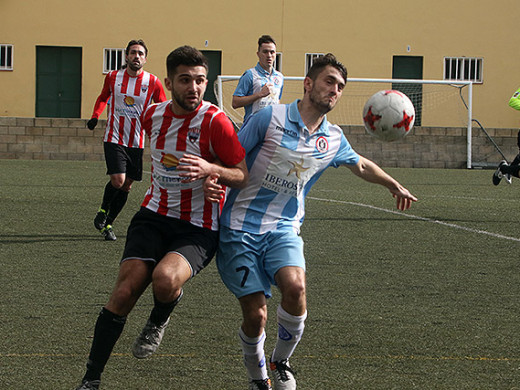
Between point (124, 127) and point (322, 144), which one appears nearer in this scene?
point (322, 144)

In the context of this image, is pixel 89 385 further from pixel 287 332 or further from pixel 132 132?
pixel 132 132

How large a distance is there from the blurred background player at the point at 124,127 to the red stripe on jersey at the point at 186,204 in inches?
175

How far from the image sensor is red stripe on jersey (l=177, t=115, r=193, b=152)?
421 cm

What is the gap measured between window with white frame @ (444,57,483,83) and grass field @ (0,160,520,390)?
54.9 feet

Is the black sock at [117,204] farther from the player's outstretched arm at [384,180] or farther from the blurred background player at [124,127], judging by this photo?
the player's outstretched arm at [384,180]

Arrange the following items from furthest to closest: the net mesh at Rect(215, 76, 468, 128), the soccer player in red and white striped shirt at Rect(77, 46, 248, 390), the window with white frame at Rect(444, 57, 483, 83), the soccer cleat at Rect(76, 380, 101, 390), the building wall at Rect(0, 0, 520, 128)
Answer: the window with white frame at Rect(444, 57, 483, 83) → the building wall at Rect(0, 0, 520, 128) → the net mesh at Rect(215, 76, 468, 128) → the soccer player in red and white striped shirt at Rect(77, 46, 248, 390) → the soccer cleat at Rect(76, 380, 101, 390)

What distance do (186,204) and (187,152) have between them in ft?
0.81

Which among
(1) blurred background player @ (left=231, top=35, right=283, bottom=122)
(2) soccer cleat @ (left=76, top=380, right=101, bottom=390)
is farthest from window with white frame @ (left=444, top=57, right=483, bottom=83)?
(2) soccer cleat @ (left=76, top=380, right=101, bottom=390)

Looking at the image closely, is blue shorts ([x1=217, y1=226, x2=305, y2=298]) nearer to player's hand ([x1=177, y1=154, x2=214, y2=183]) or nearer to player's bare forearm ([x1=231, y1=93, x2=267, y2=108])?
player's hand ([x1=177, y1=154, x2=214, y2=183])

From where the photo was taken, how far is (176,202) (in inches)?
166

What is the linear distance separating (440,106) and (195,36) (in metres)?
7.39

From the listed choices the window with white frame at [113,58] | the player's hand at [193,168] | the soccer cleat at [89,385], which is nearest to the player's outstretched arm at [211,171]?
the player's hand at [193,168]

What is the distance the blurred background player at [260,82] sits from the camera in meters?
9.60

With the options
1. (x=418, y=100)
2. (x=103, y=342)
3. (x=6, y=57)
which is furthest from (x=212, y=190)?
(x=6, y=57)
